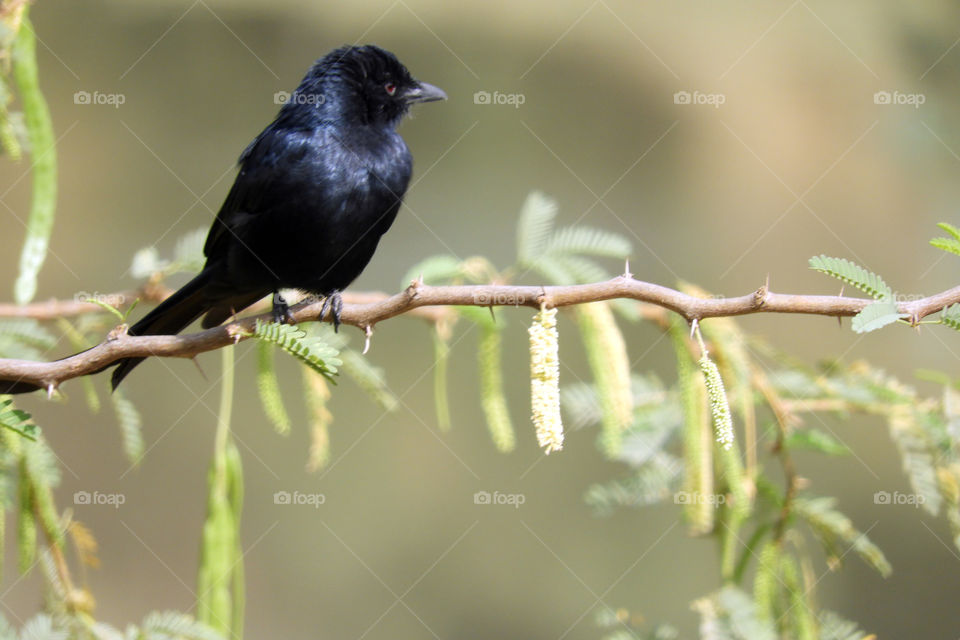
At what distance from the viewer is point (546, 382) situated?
1513mm

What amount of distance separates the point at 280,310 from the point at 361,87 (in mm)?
892

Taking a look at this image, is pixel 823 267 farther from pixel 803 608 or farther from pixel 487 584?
pixel 487 584

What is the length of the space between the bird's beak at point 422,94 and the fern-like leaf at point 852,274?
2006 mm

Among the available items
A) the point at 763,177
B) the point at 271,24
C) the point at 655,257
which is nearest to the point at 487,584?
the point at 655,257

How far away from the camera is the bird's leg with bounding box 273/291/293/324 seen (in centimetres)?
269

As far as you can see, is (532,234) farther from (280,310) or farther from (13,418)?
(13,418)

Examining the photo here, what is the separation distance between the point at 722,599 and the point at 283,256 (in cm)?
171
